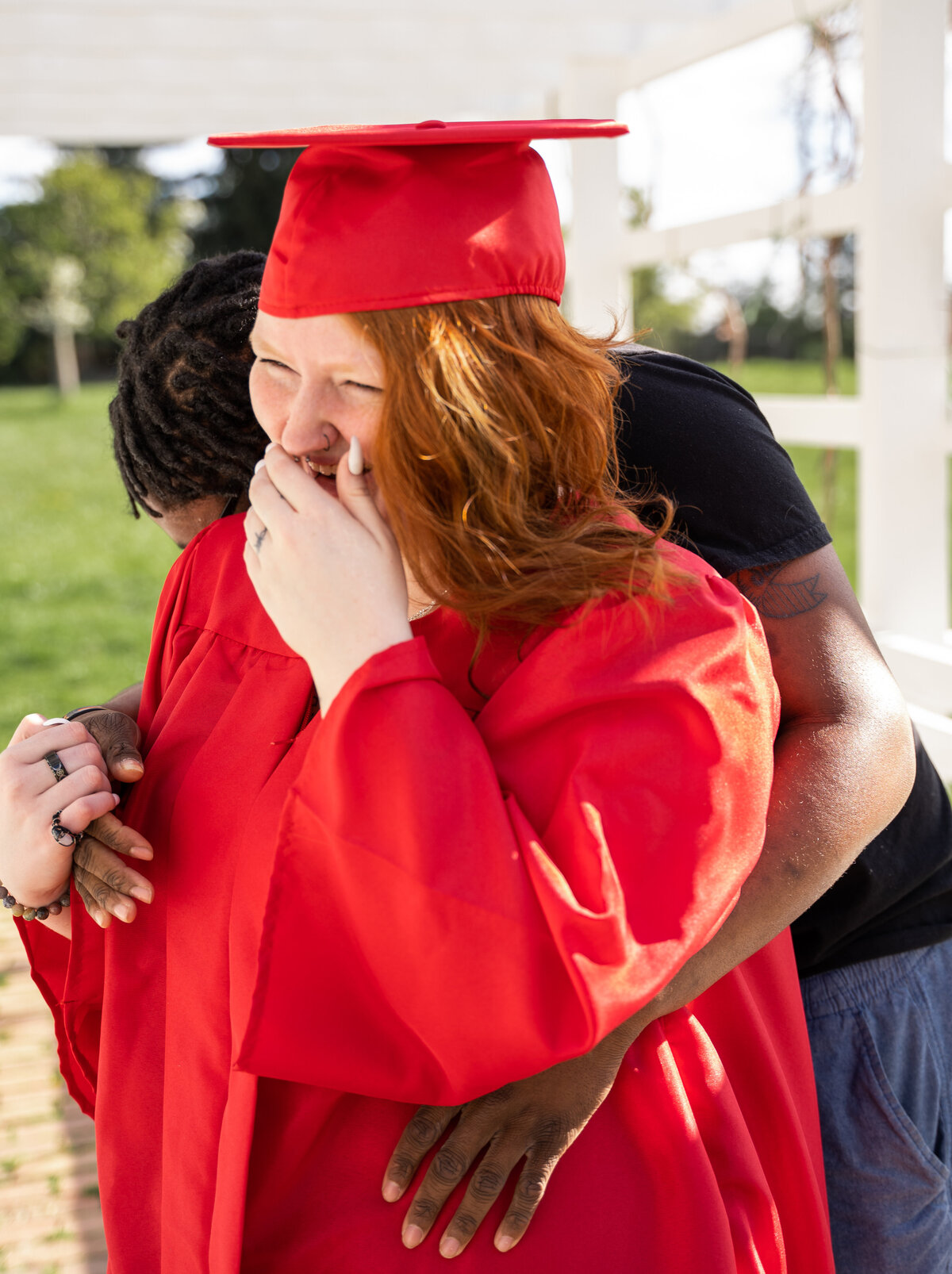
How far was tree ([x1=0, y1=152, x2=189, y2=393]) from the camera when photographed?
25.5 m

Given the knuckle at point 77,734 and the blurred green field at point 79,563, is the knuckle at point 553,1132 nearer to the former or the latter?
the knuckle at point 77,734

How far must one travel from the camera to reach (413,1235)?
3.38 ft

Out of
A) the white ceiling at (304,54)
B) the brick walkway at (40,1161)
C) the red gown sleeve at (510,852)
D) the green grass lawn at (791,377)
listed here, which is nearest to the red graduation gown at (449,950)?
the red gown sleeve at (510,852)

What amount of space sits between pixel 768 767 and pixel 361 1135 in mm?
536

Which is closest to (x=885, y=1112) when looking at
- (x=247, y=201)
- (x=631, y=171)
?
(x=631, y=171)

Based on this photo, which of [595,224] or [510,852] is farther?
[595,224]

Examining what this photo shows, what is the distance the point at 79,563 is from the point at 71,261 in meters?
15.8

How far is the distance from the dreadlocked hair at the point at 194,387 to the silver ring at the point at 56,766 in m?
0.42

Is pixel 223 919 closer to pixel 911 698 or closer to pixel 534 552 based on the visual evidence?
pixel 534 552

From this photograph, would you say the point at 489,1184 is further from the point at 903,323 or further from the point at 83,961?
the point at 903,323

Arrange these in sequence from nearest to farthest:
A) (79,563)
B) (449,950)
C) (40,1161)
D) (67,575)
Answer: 1. (449,950)
2. (40,1161)
3. (67,575)
4. (79,563)

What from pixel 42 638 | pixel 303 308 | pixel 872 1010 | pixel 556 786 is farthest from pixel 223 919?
pixel 42 638

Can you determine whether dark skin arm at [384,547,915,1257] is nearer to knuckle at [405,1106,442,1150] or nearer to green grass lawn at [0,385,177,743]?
knuckle at [405,1106,442,1150]

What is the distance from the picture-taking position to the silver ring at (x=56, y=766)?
1.25 metres
